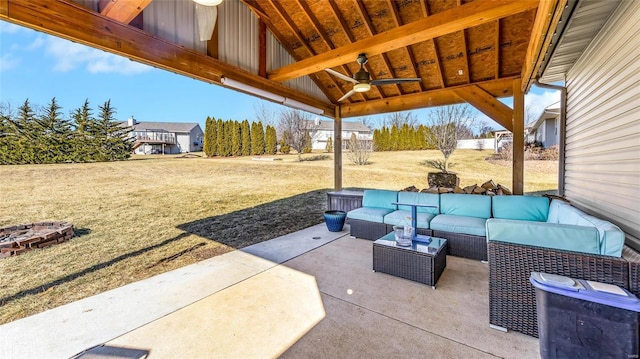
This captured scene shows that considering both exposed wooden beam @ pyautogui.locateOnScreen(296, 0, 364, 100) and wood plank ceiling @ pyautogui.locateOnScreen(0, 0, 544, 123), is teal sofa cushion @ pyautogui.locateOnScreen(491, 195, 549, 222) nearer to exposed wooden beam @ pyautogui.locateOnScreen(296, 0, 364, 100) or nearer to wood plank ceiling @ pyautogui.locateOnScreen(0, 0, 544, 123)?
wood plank ceiling @ pyautogui.locateOnScreen(0, 0, 544, 123)

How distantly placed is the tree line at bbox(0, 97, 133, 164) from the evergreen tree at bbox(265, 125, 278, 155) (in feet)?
26.6

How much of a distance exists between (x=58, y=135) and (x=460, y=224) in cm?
1562

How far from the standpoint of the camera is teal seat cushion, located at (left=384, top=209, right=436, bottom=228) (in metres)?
4.20

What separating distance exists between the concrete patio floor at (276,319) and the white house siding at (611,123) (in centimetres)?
147

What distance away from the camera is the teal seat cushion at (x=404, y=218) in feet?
13.8

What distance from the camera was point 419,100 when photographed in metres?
6.22

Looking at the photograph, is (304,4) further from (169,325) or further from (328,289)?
(169,325)

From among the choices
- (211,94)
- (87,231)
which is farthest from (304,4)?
(211,94)

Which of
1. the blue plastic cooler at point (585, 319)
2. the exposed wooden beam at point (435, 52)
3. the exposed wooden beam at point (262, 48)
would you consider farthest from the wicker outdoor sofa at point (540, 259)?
the exposed wooden beam at point (262, 48)

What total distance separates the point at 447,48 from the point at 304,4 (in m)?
2.84

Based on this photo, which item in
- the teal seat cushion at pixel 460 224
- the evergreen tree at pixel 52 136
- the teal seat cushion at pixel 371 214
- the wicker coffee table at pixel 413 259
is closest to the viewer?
the wicker coffee table at pixel 413 259

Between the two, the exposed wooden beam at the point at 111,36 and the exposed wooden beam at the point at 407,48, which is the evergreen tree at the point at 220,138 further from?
the exposed wooden beam at the point at 407,48

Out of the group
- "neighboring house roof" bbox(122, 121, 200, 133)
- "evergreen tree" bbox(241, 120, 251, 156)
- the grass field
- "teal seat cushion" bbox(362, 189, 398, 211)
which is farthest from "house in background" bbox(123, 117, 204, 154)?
"teal seat cushion" bbox(362, 189, 398, 211)

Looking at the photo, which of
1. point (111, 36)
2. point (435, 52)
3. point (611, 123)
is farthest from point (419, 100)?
point (111, 36)
